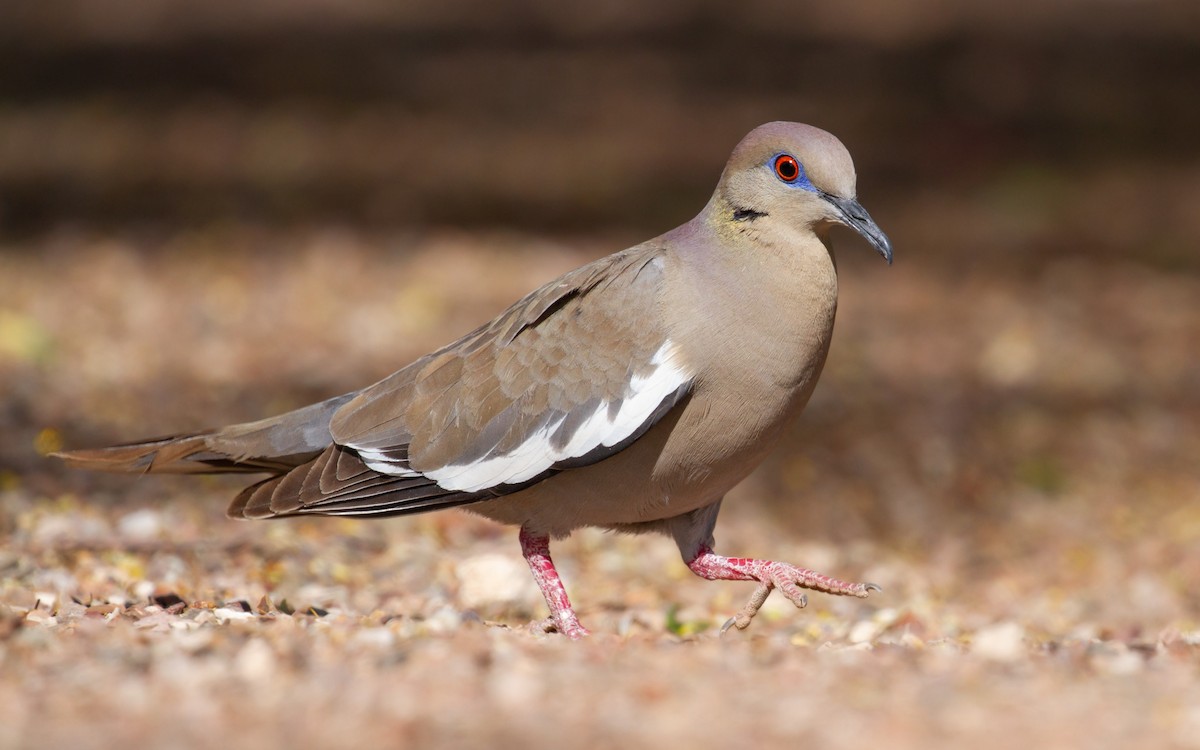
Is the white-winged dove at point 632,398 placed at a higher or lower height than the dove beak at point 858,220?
lower

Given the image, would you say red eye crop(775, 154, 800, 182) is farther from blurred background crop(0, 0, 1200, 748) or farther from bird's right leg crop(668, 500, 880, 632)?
blurred background crop(0, 0, 1200, 748)

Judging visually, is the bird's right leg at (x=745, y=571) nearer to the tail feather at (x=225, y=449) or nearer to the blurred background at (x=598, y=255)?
the blurred background at (x=598, y=255)

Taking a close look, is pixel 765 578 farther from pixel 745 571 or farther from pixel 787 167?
pixel 787 167

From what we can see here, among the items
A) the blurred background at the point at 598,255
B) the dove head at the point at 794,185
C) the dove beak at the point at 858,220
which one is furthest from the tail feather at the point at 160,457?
the dove beak at the point at 858,220

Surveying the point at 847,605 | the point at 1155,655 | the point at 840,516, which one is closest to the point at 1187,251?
the point at 840,516

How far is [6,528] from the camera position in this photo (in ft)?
19.1

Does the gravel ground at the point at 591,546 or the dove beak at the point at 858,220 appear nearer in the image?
the gravel ground at the point at 591,546

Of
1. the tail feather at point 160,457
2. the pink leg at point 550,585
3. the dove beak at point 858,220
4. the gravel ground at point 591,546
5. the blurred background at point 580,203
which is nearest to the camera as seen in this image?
the gravel ground at point 591,546

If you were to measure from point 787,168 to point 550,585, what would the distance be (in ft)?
5.15

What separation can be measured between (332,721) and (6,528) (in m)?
3.21

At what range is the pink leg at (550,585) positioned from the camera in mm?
4641

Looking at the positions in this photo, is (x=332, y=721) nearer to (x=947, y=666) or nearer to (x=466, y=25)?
(x=947, y=666)

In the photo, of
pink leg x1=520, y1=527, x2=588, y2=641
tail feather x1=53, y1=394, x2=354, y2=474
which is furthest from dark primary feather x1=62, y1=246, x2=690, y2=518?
pink leg x1=520, y1=527, x2=588, y2=641

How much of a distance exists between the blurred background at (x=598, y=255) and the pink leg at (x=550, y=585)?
58 centimetres
